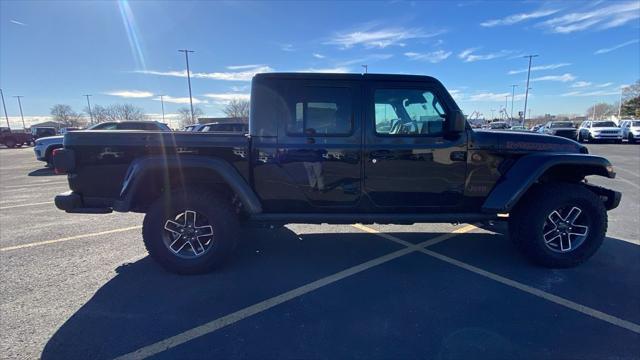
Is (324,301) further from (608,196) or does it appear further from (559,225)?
(608,196)

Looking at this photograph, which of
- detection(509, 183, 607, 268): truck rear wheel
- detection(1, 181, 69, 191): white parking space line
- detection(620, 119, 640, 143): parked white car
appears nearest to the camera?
detection(509, 183, 607, 268): truck rear wheel

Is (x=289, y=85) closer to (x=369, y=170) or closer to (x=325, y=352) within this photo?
(x=369, y=170)

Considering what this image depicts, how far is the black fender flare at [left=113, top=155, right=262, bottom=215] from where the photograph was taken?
361 centimetres

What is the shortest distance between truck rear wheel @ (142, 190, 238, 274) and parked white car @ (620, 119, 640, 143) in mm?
31464

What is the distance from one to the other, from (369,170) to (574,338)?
224cm

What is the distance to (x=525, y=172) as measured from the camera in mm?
3752

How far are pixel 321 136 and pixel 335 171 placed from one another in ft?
1.35

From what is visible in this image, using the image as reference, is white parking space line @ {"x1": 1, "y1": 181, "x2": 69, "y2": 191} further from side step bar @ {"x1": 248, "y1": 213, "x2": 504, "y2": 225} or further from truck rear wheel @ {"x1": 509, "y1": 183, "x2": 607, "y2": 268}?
truck rear wheel @ {"x1": 509, "y1": 183, "x2": 607, "y2": 268}

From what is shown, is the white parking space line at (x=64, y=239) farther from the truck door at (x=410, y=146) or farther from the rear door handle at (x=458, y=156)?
the rear door handle at (x=458, y=156)

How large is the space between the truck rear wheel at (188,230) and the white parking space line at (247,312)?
913 mm

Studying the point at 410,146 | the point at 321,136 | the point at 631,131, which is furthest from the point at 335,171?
the point at 631,131

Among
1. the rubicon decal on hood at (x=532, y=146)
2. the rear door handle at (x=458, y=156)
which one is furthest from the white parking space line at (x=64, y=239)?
the rubicon decal on hood at (x=532, y=146)

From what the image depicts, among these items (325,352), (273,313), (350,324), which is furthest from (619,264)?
(273,313)

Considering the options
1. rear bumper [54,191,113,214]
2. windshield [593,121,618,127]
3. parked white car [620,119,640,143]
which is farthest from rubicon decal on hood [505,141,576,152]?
windshield [593,121,618,127]
